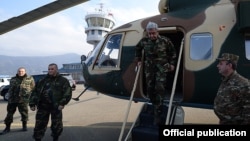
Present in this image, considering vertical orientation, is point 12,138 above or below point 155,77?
below

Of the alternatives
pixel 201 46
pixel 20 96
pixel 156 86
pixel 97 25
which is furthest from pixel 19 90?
pixel 97 25

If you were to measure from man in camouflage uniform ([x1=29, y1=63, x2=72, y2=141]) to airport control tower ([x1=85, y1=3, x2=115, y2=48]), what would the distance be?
6335 cm

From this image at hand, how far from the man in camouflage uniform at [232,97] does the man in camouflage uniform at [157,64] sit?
1.70 m

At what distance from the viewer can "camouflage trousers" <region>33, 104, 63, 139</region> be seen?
6.18 meters

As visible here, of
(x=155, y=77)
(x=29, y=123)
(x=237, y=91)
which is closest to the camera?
(x=237, y=91)

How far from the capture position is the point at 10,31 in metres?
10.3

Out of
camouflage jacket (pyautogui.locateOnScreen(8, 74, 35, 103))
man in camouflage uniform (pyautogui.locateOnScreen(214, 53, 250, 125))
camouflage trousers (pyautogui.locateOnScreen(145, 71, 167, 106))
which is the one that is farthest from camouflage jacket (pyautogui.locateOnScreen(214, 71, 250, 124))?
camouflage jacket (pyautogui.locateOnScreen(8, 74, 35, 103))

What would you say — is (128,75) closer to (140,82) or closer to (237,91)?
(140,82)

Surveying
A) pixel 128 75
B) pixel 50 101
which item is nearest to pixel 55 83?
pixel 50 101

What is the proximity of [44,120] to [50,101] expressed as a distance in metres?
0.43

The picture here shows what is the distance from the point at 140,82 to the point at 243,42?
2348mm

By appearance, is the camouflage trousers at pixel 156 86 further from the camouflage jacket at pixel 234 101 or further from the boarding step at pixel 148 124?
the camouflage jacket at pixel 234 101

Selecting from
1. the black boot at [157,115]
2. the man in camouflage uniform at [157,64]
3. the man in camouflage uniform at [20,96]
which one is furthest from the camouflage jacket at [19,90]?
the black boot at [157,115]

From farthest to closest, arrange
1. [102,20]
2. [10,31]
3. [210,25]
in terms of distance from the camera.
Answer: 1. [102,20]
2. [10,31]
3. [210,25]
